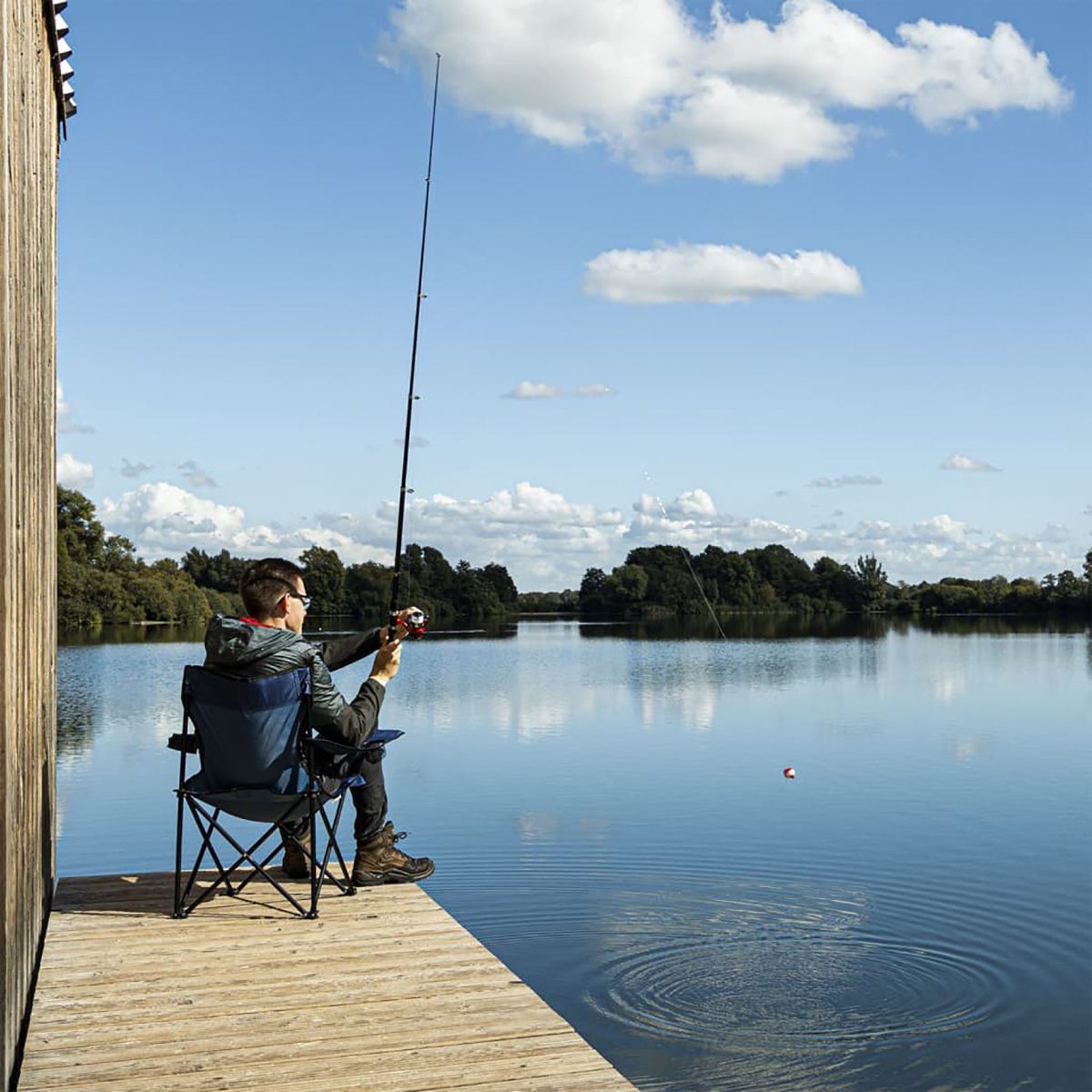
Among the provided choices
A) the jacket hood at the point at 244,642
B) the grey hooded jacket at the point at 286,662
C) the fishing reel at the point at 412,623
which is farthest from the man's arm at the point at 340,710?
the fishing reel at the point at 412,623

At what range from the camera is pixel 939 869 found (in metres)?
7.79

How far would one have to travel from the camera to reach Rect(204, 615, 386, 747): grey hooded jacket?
15.1 ft

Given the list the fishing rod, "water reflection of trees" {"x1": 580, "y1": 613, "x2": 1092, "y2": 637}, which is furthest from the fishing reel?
"water reflection of trees" {"x1": 580, "y1": 613, "x2": 1092, "y2": 637}

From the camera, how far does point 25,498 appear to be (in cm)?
387

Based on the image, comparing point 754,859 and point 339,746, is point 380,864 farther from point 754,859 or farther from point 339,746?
point 754,859

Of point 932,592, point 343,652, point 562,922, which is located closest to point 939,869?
point 562,922

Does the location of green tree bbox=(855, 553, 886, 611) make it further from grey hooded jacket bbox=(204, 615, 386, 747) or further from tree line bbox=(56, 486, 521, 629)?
grey hooded jacket bbox=(204, 615, 386, 747)

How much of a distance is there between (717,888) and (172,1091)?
4510 millimetres

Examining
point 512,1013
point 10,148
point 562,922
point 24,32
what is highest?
point 24,32

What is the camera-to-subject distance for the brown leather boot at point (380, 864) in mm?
5180

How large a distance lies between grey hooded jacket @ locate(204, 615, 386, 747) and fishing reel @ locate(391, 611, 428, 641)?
1.14 feet

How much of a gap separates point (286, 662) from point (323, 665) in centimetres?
18

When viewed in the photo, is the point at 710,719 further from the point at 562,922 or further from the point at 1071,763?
the point at 562,922

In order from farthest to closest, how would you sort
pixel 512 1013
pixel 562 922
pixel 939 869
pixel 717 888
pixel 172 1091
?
pixel 939 869 < pixel 717 888 < pixel 562 922 < pixel 512 1013 < pixel 172 1091
